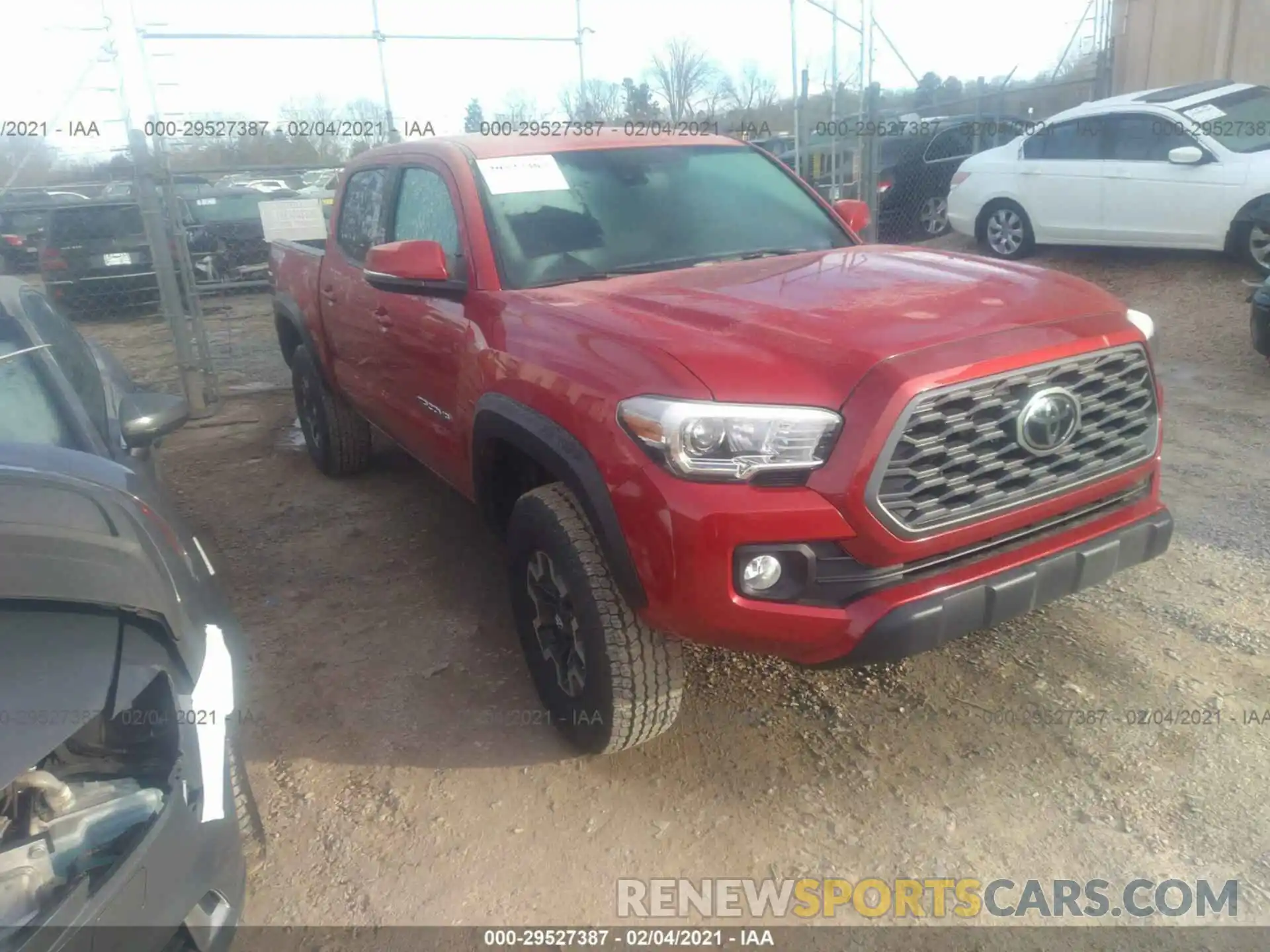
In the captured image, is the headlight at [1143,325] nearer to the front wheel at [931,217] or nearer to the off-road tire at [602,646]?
the off-road tire at [602,646]

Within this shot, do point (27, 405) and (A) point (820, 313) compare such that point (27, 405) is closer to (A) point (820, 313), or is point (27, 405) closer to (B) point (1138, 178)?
(A) point (820, 313)

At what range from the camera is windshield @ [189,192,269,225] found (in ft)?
34.4

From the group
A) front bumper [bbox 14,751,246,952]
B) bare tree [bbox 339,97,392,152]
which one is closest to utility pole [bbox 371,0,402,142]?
bare tree [bbox 339,97,392,152]

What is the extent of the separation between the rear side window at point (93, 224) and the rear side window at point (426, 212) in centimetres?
704

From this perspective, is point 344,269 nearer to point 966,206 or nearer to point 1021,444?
point 1021,444

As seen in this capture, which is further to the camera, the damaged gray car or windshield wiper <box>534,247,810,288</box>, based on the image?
windshield wiper <box>534,247,810,288</box>

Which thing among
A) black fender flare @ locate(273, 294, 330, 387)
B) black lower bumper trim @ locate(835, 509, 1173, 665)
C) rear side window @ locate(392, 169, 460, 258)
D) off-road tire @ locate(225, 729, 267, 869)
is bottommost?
off-road tire @ locate(225, 729, 267, 869)

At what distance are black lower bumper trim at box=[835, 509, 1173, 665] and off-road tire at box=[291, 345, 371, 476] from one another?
3.68 m

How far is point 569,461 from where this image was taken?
8.66 ft

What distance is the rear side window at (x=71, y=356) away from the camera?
3102 mm

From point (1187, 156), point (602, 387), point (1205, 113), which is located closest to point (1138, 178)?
point (1187, 156)

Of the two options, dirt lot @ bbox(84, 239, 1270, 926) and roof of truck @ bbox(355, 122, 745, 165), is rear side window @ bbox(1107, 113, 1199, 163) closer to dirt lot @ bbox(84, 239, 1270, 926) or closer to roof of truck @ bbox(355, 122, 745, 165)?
dirt lot @ bbox(84, 239, 1270, 926)

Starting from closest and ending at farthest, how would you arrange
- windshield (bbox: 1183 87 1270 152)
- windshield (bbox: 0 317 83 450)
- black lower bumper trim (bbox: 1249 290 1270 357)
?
windshield (bbox: 0 317 83 450)
black lower bumper trim (bbox: 1249 290 1270 357)
windshield (bbox: 1183 87 1270 152)

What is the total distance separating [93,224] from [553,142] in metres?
8.14
